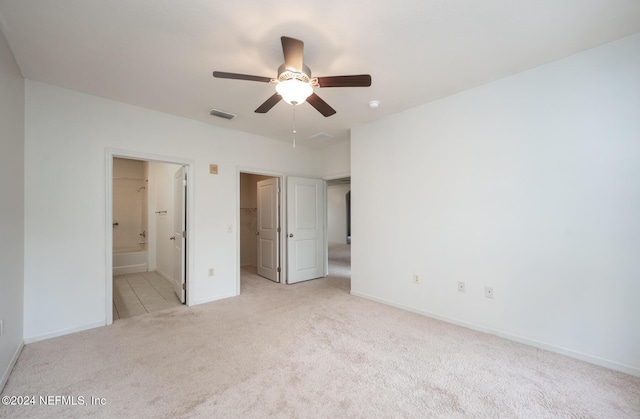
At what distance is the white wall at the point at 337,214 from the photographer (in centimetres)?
1086

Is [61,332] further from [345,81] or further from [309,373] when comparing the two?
[345,81]

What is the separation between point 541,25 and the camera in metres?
1.90

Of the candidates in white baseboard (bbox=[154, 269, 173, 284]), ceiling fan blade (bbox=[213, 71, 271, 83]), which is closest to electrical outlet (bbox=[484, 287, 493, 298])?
ceiling fan blade (bbox=[213, 71, 271, 83])

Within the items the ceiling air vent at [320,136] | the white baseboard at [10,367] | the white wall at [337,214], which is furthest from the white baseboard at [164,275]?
the white wall at [337,214]

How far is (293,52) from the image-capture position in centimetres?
176

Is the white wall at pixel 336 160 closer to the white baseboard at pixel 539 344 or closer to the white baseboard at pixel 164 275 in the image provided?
the white baseboard at pixel 539 344

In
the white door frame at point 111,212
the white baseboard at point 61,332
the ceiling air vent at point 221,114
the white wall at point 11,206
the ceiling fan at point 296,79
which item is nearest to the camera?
the ceiling fan at point 296,79

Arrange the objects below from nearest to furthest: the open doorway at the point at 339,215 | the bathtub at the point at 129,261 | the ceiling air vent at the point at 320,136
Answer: the ceiling air vent at the point at 320,136 → the bathtub at the point at 129,261 → the open doorway at the point at 339,215

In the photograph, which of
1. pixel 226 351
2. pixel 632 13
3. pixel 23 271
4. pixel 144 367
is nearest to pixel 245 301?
pixel 226 351

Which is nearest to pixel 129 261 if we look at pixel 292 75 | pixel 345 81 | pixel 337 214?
pixel 292 75

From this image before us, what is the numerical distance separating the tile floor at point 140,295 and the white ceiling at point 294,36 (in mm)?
2660

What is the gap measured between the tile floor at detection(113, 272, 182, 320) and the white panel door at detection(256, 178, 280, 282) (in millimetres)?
1606

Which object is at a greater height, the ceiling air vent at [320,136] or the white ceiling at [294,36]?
the white ceiling at [294,36]

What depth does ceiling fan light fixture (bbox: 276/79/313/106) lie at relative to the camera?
1.89 m
